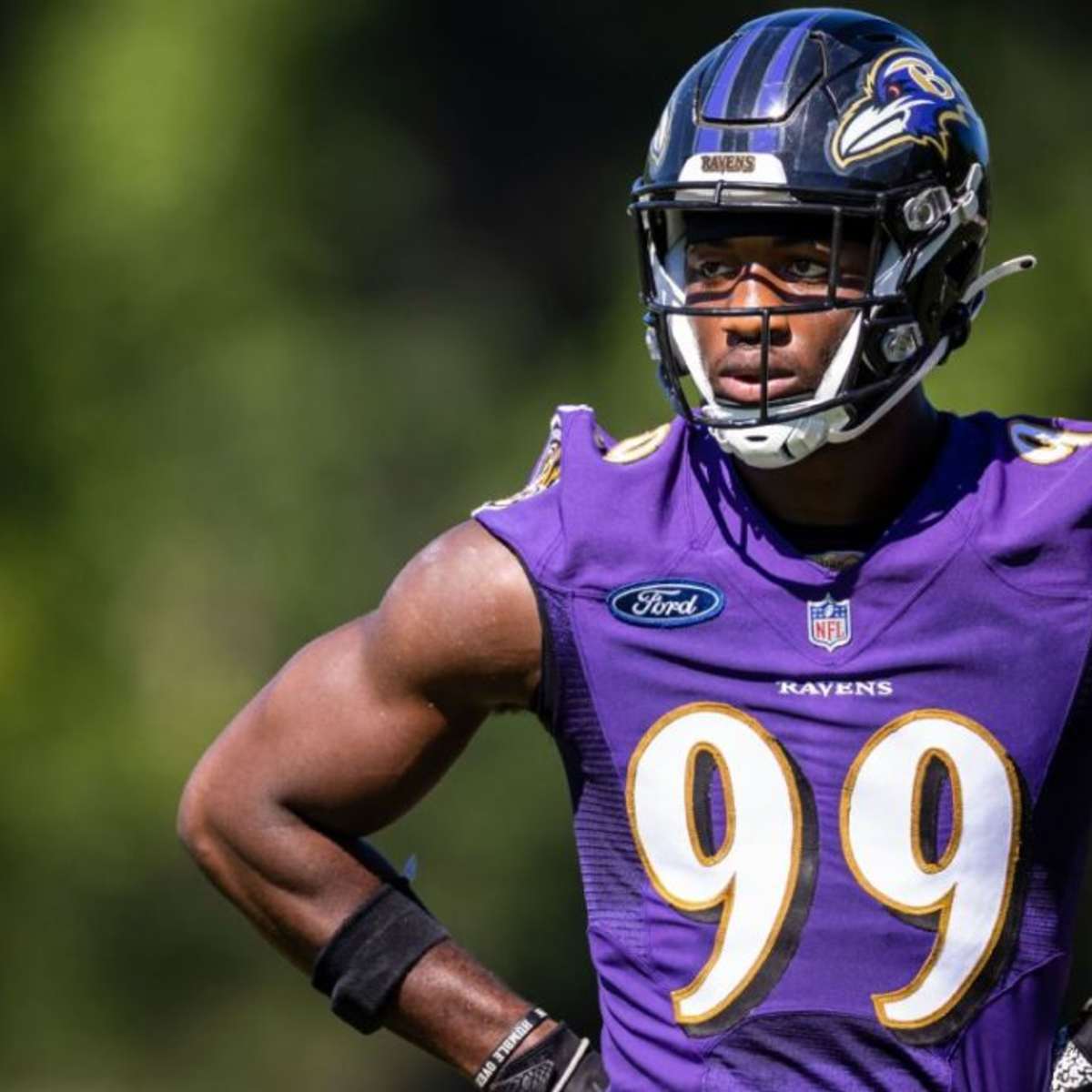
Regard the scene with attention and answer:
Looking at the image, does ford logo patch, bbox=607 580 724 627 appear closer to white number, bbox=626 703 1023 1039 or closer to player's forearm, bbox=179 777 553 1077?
white number, bbox=626 703 1023 1039

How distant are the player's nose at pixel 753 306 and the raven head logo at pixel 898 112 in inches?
6.8

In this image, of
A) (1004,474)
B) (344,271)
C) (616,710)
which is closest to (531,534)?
(616,710)

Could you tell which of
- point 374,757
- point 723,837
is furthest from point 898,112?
point 374,757

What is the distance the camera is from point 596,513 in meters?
3.47

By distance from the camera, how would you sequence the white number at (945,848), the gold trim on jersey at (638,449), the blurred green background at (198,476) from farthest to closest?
the blurred green background at (198,476) → the gold trim on jersey at (638,449) → the white number at (945,848)

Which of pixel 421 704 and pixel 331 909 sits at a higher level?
pixel 421 704

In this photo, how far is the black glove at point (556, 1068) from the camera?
3578 mm

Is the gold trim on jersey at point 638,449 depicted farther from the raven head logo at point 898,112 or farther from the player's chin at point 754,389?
the raven head logo at point 898,112

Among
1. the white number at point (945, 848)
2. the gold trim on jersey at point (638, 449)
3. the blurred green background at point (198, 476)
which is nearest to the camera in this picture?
the white number at point (945, 848)

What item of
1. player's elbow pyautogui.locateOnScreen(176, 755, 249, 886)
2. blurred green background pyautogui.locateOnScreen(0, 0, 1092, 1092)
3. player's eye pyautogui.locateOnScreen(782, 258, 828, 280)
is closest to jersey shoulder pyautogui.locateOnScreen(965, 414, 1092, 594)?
player's eye pyautogui.locateOnScreen(782, 258, 828, 280)

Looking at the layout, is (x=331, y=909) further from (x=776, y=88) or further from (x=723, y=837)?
(x=776, y=88)

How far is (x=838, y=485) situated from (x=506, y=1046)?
88 cm

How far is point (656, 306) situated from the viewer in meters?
3.42

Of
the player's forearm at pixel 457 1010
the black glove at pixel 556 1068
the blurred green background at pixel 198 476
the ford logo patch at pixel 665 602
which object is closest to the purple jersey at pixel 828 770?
the ford logo patch at pixel 665 602
